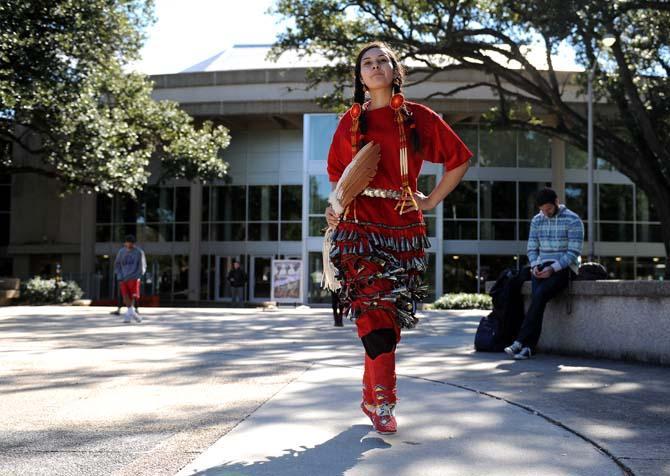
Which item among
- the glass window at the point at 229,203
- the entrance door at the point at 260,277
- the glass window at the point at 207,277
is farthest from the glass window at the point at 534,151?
the glass window at the point at 207,277

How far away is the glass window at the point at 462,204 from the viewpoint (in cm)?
3170

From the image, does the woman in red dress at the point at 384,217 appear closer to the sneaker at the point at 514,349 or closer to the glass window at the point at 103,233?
the sneaker at the point at 514,349

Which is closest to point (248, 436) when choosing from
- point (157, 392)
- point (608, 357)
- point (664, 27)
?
point (157, 392)

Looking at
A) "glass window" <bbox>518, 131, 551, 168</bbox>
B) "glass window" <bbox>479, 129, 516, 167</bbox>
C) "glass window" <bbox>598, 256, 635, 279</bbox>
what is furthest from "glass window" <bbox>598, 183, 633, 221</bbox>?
"glass window" <bbox>479, 129, 516, 167</bbox>

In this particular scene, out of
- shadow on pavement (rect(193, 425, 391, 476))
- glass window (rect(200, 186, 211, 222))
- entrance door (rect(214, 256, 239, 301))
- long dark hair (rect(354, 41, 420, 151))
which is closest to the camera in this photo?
shadow on pavement (rect(193, 425, 391, 476))

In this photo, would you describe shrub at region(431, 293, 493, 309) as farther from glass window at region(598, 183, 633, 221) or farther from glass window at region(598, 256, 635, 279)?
glass window at region(598, 183, 633, 221)

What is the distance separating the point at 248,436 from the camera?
3.42 metres

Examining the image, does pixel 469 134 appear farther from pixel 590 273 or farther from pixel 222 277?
pixel 590 273

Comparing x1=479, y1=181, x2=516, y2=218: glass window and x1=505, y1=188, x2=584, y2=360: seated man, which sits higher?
x1=479, y1=181, x2=516, y2=218: glass window

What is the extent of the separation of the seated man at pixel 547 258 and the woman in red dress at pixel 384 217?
131 inches

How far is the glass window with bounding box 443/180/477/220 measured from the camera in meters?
31.7

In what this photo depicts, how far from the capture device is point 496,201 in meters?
32.0

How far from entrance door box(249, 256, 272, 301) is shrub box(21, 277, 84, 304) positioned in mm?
9921

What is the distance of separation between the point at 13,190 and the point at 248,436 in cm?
3966
